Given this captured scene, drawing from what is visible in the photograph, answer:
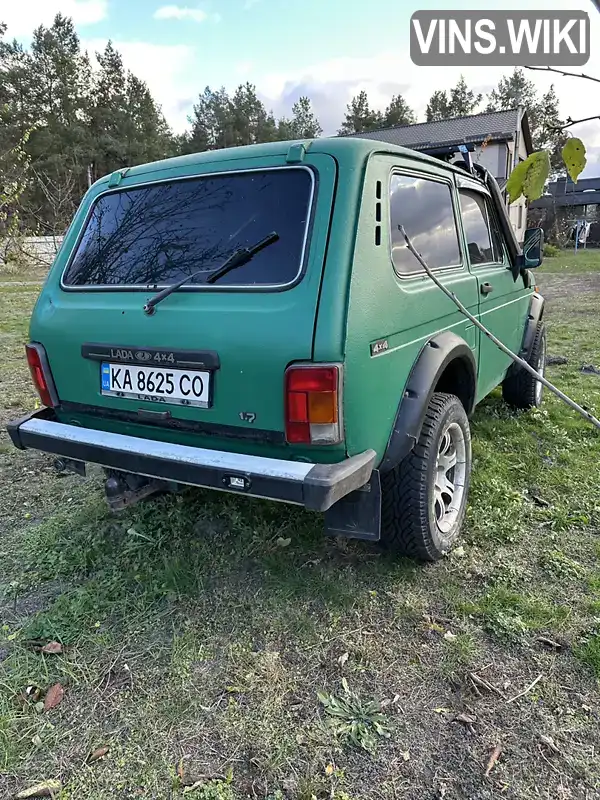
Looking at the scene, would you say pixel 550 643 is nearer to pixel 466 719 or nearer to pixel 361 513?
pixel 466 719

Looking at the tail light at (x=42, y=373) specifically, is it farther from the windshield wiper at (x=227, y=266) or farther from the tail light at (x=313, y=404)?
the tail light at (x=313, y=404)

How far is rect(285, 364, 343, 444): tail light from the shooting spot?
192cm

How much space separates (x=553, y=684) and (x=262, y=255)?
1.98 metres

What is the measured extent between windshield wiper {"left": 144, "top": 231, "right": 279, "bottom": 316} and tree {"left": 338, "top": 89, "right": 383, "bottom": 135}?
2173 inches

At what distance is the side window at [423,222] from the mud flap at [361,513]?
95 cm

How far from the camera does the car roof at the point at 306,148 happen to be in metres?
2.14

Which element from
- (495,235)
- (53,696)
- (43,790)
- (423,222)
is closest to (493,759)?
(43,790)

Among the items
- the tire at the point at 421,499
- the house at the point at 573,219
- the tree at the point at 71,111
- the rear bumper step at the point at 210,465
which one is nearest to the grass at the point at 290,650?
the tire at the point at 421,499

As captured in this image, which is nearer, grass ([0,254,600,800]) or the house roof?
grass ([0,254,600,800])

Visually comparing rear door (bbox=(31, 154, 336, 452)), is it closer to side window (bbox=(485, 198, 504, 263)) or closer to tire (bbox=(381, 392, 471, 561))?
tire (bbox=(381, 392, 471, 561))

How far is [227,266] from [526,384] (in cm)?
335

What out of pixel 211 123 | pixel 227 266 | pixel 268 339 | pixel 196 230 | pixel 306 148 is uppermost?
pixel 211 123

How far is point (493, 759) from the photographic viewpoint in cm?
173
